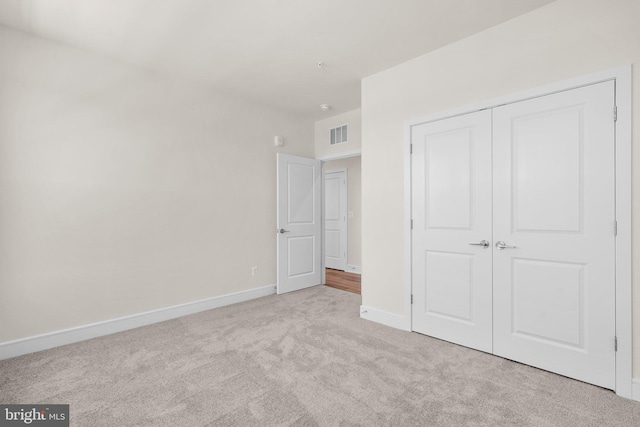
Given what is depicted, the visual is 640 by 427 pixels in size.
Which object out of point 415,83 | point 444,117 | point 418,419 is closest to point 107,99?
point 415,83

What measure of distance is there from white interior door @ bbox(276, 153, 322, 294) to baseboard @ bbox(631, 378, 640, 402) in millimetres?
3690

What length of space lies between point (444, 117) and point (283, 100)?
2.32 m

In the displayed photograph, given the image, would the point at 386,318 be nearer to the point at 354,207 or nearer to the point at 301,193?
the point at 301,193

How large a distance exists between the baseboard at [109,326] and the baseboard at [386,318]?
68.1 inches

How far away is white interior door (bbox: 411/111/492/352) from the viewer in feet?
8.56

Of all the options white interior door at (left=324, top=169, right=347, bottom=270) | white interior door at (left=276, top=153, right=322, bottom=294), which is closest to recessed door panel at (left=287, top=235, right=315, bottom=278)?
white interior door at (left=276, top=153, right=322, bottom=294)

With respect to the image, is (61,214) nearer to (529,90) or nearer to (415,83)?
(415,83)

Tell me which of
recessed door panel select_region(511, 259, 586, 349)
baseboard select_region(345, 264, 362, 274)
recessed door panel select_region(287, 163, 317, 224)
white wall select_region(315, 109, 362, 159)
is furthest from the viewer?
baseboard select_region(345, 264, 362, 274)

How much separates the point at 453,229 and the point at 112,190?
346 centimetres

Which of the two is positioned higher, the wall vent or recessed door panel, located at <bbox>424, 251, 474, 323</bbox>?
the wall vent

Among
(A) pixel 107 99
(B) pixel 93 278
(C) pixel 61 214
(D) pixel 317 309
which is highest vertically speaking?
(A) pixel 107 99

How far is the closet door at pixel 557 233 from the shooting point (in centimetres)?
205

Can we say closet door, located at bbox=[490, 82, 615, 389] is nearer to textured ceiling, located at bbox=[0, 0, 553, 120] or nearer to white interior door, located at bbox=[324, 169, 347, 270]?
textured ceiling, located at bbox=[0, 0, 553, 120]

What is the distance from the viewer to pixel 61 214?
2.78 metres
